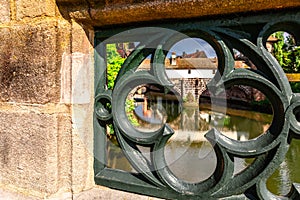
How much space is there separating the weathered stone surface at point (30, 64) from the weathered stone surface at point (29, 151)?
65 millimetres

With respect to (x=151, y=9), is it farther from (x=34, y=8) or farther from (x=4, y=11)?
(x=4, y=11)

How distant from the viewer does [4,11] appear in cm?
102

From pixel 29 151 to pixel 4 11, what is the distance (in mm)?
485

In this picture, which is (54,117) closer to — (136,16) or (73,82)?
(73,82)

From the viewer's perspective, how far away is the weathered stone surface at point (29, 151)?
93 centimetres

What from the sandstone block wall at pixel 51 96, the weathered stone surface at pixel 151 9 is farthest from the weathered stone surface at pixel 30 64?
the weathered stone surface at pixel 151 9

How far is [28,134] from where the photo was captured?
3.17ft

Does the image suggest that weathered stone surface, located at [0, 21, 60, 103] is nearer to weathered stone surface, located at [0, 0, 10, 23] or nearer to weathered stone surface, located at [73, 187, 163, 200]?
weathered stone surface, located at [0, 0, 10, 23]

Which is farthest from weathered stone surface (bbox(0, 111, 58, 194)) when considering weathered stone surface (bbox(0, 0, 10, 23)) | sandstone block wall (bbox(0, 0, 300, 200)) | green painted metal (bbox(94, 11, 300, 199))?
weathered stone surface (bbox(0, 0, 10, 23))

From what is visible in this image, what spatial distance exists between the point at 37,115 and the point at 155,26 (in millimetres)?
460

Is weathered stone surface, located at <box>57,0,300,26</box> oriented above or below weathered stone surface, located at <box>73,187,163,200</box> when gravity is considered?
above

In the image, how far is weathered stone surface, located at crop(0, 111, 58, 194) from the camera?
93 centimetres

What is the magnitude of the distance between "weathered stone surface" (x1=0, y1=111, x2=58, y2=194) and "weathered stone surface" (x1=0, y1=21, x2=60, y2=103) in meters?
0.07

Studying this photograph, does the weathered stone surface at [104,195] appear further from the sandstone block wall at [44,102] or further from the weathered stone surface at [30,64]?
the weathered stone surface at [30,64]
